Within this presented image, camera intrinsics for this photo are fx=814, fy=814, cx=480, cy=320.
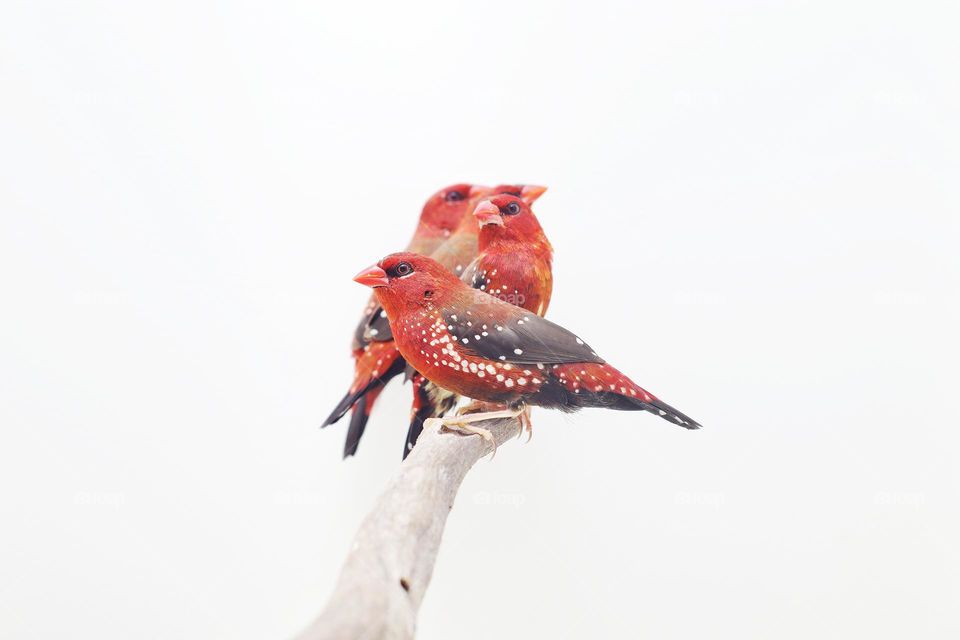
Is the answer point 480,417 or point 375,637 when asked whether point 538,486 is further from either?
point 375,637

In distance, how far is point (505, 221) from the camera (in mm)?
2086

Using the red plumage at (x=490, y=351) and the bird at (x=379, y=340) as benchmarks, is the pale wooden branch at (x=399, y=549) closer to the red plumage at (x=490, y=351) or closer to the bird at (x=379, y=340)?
the red plumage at (x=490, y=351)

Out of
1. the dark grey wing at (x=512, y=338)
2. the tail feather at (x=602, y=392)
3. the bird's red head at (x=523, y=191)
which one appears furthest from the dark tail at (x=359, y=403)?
the bird's red head at (x=523, y=191)

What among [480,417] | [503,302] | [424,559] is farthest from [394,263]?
[424,559]

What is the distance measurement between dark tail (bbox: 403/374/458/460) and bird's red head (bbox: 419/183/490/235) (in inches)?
24.0

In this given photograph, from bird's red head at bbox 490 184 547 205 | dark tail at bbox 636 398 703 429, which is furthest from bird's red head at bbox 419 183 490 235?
dark tail at bbox 636 398 703 429

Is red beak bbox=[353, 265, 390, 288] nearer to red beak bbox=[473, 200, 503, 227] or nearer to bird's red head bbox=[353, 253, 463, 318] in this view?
bird's red head bbox=[353, 253, 463, 318]

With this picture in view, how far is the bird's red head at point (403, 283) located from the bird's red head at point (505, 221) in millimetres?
284

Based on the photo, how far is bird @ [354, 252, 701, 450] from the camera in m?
1.78

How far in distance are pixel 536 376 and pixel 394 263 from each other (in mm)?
407

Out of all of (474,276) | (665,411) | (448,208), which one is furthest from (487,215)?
(665,411)

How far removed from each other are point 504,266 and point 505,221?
121mm

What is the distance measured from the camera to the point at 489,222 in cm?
206

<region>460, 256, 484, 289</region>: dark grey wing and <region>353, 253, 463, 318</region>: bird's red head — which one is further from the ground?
<region>460, 256, 484, 289</region>: dark grey wing
